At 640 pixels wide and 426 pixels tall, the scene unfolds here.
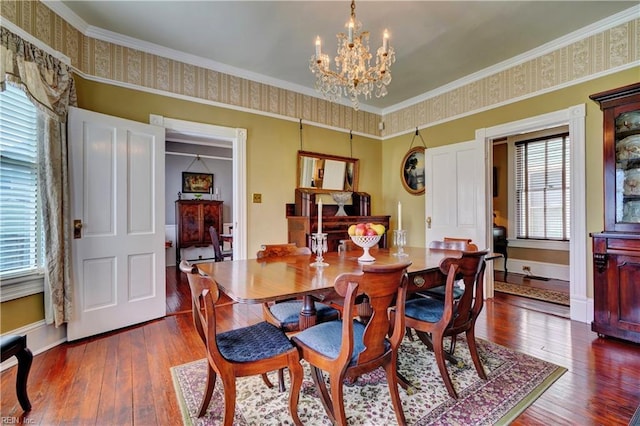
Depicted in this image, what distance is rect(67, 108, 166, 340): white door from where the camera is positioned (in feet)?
8.66

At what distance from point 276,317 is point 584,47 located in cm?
391

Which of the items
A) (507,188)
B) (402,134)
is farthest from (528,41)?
(507,188)

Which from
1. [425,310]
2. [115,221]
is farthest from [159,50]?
[425,310]

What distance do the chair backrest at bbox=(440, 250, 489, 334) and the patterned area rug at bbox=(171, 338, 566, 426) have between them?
384 mm

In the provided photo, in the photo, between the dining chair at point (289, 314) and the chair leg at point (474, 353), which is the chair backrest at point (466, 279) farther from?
the dining chair at point (289, 314)

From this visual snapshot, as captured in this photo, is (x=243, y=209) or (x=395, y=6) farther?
(x=243, y=209)

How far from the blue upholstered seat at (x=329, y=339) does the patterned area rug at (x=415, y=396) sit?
45 centimetres

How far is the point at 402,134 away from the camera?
192 inches

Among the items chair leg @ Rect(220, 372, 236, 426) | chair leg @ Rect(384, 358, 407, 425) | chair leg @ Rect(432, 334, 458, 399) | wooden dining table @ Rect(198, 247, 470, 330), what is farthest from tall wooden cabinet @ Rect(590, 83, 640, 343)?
chair leg @ Rect(220, 372, 236, 426)

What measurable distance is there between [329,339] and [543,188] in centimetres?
545

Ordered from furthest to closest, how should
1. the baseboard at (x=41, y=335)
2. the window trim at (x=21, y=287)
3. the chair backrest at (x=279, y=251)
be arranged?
the chair backrest at (x=279, y=251) < the baseboard at (x=41, y=335) < the window trim at (x=21, y=287)

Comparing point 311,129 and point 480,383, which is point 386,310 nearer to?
point 480,383

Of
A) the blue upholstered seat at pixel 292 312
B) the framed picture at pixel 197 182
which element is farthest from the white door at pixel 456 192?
the framed picture at pixel 197 182

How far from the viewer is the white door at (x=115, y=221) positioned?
2.64 metres
